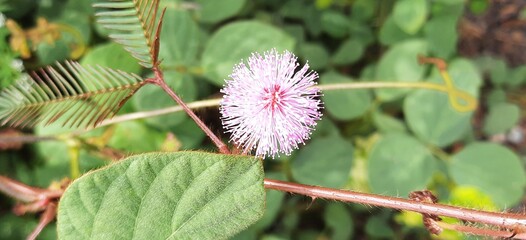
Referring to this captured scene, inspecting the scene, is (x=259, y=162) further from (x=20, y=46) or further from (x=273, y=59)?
(x=20, y=46)

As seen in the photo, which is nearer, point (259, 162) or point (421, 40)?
point (259, 162)

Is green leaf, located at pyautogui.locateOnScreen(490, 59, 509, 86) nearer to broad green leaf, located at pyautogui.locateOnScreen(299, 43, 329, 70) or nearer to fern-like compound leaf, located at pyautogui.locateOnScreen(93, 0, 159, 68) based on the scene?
broad green leaf, located at pyautogui.locateOnScreen(299, 43, 329, 70)

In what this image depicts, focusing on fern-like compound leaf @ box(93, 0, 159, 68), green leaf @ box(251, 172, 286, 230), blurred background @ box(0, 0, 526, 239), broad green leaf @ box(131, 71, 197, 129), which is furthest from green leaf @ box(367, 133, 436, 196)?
fern-like compound leaf @ box(93, 0, 159, 68)

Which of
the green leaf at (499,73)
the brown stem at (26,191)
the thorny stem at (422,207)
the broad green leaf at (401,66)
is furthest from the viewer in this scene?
the green leaf at (499,73)

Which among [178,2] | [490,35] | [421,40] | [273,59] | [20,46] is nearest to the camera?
[273,59]

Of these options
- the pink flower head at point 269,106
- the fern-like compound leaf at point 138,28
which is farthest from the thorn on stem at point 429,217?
the fern-like compound leaf at point 138,28

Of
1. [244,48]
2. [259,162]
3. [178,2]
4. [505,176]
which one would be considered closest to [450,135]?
[505,176]

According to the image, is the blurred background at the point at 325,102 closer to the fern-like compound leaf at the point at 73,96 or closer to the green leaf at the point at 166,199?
the fern-like compound leaf at the point at 73,96
